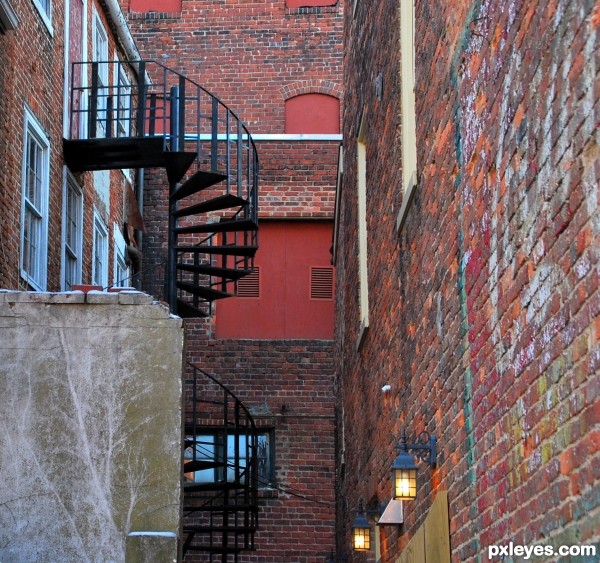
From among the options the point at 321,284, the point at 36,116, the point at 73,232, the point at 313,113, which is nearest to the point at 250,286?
the point at 321,284

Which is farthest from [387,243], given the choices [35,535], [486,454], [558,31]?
[558,31]

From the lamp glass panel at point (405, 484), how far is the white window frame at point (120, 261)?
10646mm

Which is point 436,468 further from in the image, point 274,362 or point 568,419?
point 274,362

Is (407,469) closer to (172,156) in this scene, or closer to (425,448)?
(425,448)

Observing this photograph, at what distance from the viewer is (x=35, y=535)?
357 inches

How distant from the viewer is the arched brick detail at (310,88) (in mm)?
22369

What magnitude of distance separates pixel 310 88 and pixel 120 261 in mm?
5828

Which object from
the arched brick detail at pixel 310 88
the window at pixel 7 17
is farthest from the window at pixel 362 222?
the arched brick detail at pixel 310 88

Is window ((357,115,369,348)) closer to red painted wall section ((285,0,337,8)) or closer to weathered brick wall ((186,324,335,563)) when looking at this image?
weathered brick wall ((186,324,335,563))

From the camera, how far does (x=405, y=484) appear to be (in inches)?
298

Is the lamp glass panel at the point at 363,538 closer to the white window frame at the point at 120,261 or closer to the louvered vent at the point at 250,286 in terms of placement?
the white window frame at the point at 120,261

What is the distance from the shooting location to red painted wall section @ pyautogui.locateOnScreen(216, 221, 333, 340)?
1948 cm

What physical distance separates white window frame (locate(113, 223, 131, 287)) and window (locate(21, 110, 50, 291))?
3.74m

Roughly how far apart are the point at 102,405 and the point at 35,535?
1.10 meters
